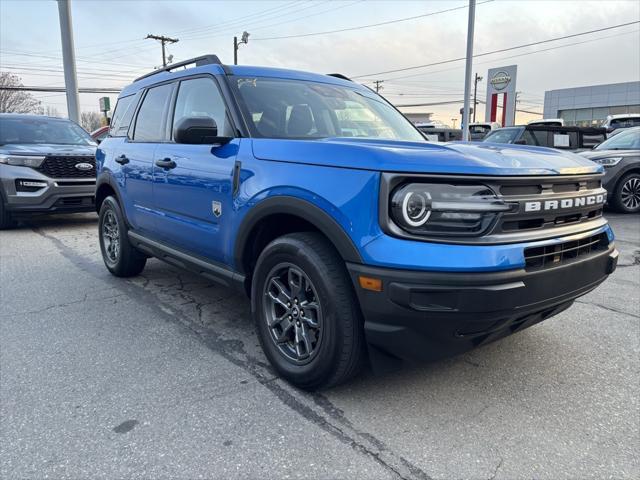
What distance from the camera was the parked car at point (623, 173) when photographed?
29.6ft

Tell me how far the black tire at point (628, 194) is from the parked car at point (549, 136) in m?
2.51

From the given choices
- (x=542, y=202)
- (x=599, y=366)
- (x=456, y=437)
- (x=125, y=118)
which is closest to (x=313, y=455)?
(x=456, y=437)

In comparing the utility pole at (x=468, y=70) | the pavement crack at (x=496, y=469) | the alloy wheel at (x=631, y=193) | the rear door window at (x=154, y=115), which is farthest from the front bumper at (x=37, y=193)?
the utility pole at (x=468, y=70)

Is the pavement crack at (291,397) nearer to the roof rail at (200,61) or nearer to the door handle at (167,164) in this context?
the door handle at (167,164)

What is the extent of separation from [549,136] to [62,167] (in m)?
10.6

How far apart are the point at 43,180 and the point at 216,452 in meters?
7.17

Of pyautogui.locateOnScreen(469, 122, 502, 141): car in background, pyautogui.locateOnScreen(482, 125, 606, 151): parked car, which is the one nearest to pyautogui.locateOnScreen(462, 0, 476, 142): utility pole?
pyautogui.locateOnScreen(469, 122, 502, 141): car in background

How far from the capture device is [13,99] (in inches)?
1729

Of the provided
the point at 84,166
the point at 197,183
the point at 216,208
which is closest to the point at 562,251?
the point at 216,208

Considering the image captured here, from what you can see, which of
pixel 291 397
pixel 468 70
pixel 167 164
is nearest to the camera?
pixel 291 397

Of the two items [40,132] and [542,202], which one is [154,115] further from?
[40,132]

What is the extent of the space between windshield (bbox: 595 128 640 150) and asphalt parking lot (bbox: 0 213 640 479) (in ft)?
21.9

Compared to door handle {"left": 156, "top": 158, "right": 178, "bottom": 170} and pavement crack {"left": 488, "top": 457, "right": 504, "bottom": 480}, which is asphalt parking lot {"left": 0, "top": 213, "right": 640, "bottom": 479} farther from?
door handle {"left": 156, "top": 158, "right": 178, "bottom": 170}

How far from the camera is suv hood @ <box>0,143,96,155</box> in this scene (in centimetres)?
802
